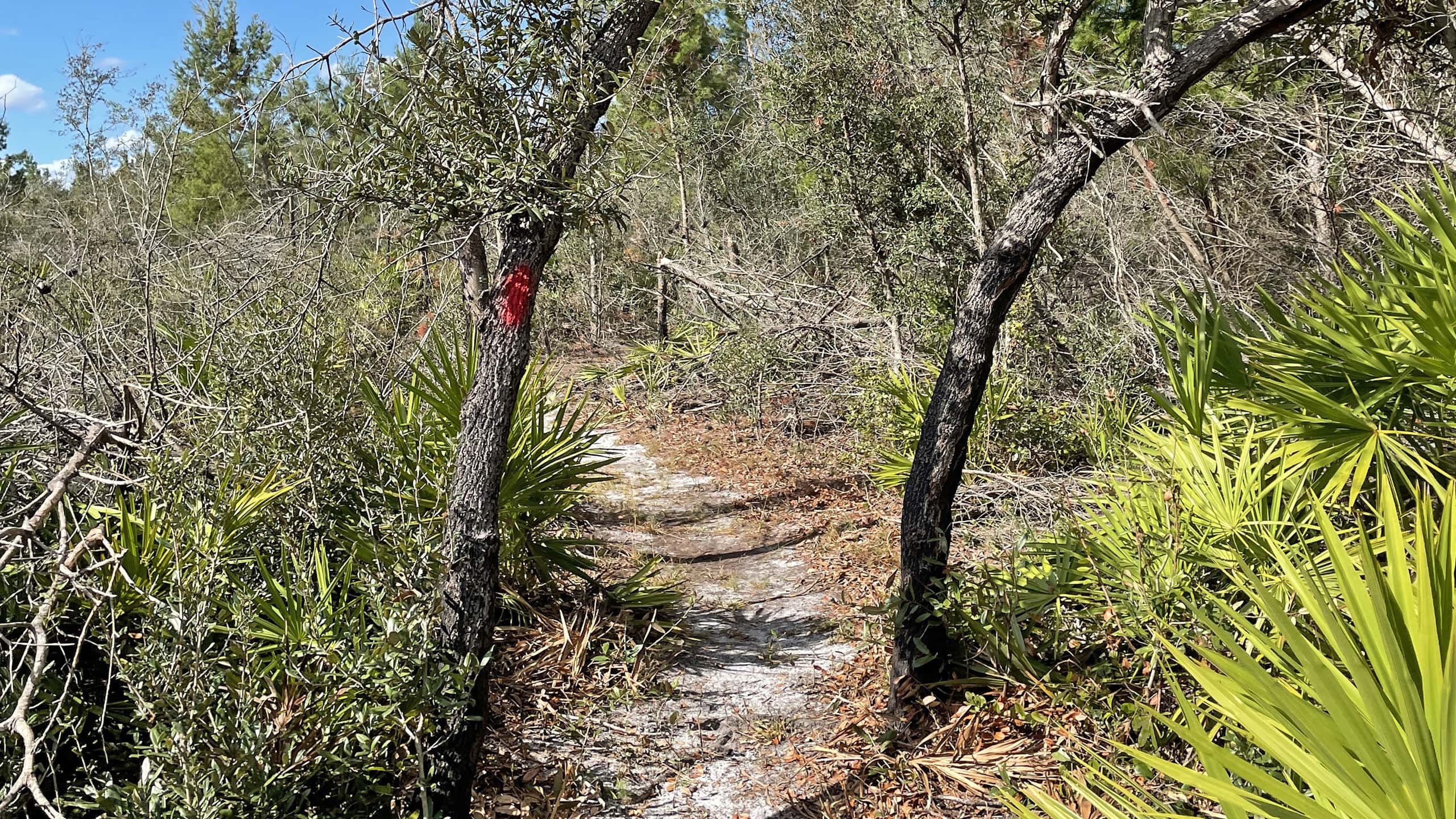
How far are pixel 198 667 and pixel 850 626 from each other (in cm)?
360

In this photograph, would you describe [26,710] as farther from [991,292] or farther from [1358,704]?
[991,292]

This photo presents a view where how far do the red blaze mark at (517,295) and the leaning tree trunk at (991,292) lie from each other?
1.77 meters

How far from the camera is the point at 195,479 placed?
3.72 metres

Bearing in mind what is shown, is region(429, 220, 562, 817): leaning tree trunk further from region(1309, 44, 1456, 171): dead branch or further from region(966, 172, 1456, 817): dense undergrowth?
region(1309, 44, 1456, 171): dead branch

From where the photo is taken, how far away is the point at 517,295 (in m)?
3.37

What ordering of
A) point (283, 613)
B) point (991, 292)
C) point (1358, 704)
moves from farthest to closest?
point (991, 292) < point (283, 613) < point (1358, 704)

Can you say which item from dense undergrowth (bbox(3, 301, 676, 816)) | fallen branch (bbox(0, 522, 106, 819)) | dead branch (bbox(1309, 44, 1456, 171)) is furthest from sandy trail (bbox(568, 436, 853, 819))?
dead branch (bbox(1309, 44, 1456, 171))

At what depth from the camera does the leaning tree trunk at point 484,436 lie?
332cm

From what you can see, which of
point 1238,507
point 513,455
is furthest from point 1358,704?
point 513,455

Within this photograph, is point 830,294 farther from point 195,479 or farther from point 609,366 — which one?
point 195,479

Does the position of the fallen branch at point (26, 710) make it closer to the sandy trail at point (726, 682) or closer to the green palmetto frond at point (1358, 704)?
the green palmetto frond at point (1358, 704)

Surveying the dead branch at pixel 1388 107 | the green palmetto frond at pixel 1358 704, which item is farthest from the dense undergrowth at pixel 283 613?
the dead branch at pixel 1388 107

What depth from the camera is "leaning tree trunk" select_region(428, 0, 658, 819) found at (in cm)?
332

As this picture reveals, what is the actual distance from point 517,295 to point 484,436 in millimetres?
577
